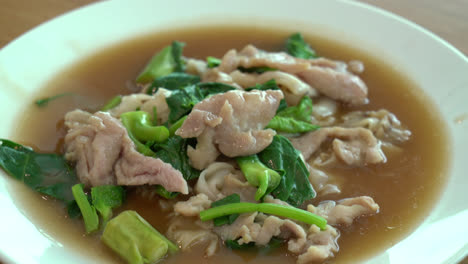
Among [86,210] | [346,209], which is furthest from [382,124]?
[86,210]

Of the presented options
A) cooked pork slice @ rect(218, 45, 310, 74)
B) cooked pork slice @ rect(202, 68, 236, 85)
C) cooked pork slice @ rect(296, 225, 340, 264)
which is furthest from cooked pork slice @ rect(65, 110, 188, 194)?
cooked pork slice @ rect(218, 45, 310, 74)

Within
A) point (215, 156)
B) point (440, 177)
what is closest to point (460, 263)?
point (440, 177)

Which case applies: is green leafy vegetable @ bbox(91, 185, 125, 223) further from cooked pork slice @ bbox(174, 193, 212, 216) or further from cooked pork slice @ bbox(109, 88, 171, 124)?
cooked pork slice @ bbox(109, 88, 171, 124)

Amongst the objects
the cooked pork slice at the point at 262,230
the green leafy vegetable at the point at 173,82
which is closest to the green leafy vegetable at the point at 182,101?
the green leafy vegetable at the point at 173,82

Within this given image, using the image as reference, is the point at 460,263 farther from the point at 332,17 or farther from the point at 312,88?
the point at 332,17

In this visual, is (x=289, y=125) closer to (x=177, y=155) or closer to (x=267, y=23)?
(x=177, y=155)
